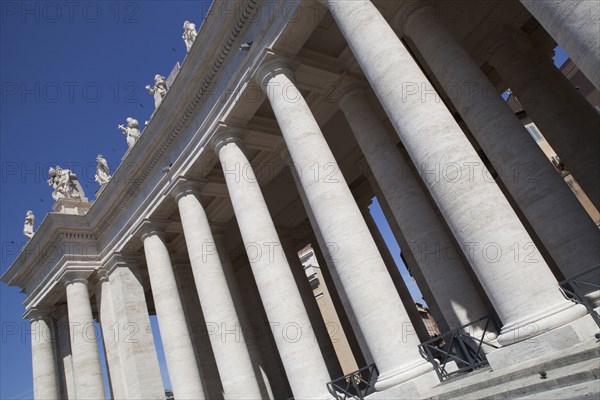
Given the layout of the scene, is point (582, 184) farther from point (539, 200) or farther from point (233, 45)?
point (233, 45)

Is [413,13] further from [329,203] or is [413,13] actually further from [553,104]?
[329,203]

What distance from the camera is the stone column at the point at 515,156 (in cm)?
1875

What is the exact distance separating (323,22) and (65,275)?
96.1 ft

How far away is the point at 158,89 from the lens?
35.8m

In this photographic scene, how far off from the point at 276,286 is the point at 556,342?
13275 mm

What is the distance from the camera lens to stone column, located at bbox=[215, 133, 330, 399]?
21047 millimetres

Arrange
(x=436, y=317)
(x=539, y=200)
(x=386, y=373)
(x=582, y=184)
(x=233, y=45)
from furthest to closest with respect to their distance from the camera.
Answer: (x=436, y=317)
(x=233, y=45)
(x=582, y=184)
(x=539, y=200)
(x=386, y=373)

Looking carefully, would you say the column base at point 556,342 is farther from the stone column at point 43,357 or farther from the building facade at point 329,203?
the stone column at point 43,357

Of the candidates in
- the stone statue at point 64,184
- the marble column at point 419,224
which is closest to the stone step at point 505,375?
the marble column at point 419,224

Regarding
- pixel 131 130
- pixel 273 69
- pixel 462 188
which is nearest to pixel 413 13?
pixel 273 69

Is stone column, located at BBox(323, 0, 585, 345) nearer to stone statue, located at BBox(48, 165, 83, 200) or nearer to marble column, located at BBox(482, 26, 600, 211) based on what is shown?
marble column, located at BBox(482, 26, 600, 211)

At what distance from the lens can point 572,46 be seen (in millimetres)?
11305

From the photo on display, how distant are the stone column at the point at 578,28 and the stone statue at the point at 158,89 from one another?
29337mm

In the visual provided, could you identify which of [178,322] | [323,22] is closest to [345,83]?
[323,22]
